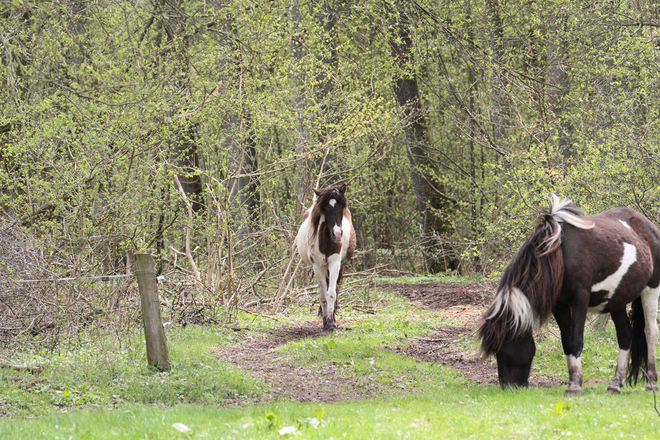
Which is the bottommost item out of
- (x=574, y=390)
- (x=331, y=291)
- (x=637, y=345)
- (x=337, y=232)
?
(x=574, y=390)

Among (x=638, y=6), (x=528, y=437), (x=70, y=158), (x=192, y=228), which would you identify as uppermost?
(x=638, y=6)

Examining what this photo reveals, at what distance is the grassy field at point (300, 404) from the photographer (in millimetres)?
4734

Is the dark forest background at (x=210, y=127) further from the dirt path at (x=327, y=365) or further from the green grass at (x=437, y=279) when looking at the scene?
the green grass at (x=437, y=279)

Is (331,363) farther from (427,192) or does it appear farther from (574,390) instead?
(427,192)

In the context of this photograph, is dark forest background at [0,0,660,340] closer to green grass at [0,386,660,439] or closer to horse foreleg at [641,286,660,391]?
horse foreleg at [641,286,660,391]

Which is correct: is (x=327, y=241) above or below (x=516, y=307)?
above

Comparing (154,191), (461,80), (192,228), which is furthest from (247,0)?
(461,80)

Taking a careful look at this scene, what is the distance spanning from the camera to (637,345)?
699cm

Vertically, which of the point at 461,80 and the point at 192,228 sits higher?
the point at 461,80

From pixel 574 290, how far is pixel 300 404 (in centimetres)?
286

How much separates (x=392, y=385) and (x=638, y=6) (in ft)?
26.3

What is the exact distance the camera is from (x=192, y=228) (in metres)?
11.9

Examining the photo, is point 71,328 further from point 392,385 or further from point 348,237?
point 348,237

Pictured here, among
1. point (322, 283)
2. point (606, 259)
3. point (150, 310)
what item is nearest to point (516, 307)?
point (606, 259)
